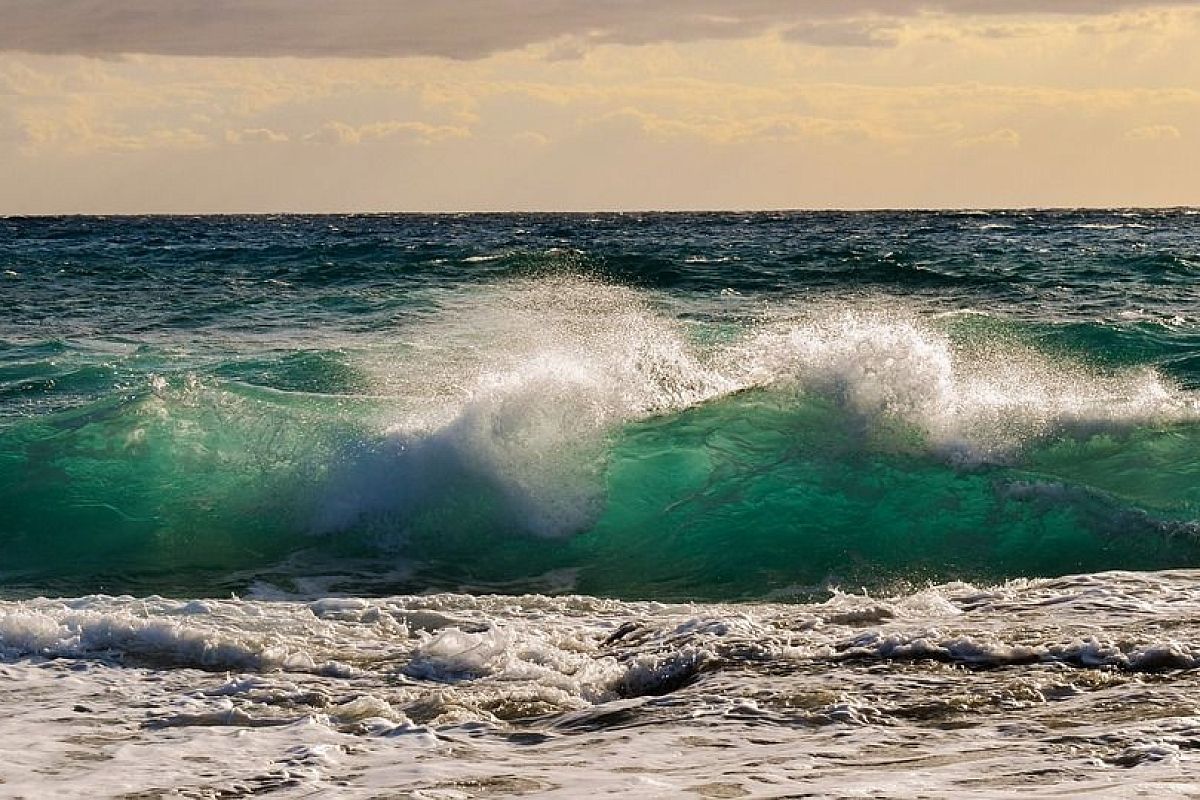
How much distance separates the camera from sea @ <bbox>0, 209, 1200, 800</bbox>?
5332 mm

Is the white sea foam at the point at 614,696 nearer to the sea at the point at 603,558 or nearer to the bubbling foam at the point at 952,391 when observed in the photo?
the sea at the point at 603,558

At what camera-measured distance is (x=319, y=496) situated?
11.0 m

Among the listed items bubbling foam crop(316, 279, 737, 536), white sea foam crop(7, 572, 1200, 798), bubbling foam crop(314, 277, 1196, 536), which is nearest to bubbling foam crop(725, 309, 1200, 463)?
bubbling foam crop(314, 277, 1196, 536)

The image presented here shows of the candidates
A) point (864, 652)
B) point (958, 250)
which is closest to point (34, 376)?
Result: point (864, 652)

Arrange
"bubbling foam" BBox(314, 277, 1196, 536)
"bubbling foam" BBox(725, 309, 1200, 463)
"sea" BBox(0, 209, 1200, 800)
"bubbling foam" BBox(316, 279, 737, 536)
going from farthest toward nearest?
"bubbling foam" BBox(725, 309, 1200, 463), "bubbling foam" BBox(314, 277, 1196, 536), "bubbling foam" BBox(316, 279, 737, 536), "sea" BBox(0, 209, 1200, 800)

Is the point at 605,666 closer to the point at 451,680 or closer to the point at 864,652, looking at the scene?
the point at 451,680

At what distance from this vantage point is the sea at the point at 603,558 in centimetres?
533

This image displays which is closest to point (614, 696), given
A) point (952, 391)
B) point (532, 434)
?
point (532, 434)

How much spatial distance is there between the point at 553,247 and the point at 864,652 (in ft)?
120

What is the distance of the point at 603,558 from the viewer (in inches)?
392

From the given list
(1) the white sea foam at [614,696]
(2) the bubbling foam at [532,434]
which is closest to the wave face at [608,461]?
(2) the bubbling foam at [532,434]

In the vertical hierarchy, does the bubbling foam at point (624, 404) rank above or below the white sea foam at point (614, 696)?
above

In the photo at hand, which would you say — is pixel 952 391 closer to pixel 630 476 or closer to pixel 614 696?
pixel 630 476

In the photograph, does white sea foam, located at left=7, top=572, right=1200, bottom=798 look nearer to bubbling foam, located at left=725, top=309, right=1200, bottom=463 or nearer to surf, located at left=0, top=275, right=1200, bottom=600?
surf, located at left=0, top=275, right=1200, bottom=600
